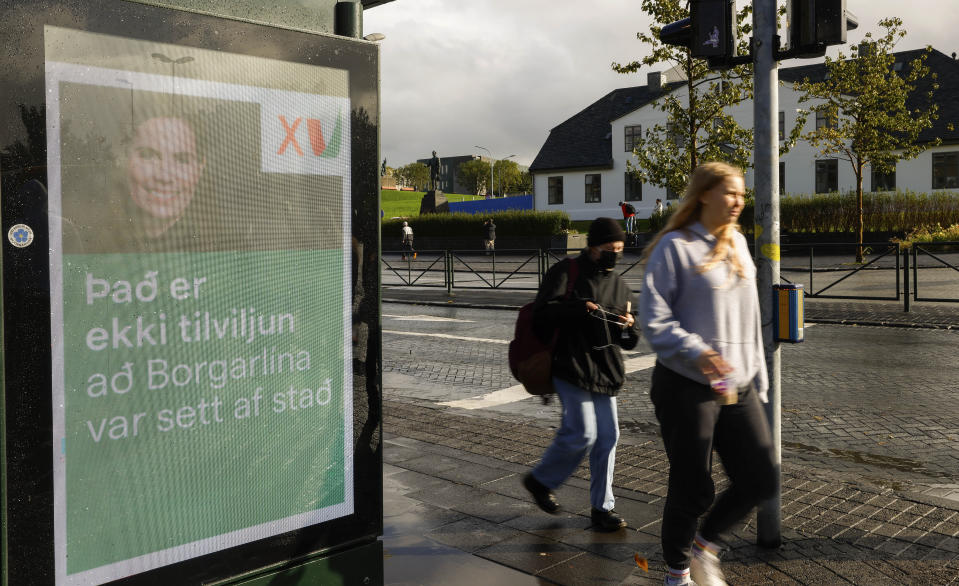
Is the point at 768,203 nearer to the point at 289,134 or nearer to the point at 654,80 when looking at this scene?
the point at 289,134

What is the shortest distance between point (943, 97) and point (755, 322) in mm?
50180

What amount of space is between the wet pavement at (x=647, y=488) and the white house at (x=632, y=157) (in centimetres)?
3682

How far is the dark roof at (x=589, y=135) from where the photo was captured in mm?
58438

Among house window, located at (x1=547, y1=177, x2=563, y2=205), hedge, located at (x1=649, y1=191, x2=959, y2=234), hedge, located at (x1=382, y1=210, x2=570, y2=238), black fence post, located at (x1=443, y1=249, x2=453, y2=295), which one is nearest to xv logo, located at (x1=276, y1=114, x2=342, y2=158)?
black fence post, located at (x1=443, y1=249, x2=453, y2=295)

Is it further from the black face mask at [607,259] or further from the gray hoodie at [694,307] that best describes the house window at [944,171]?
the gray hoodie at [694,307]

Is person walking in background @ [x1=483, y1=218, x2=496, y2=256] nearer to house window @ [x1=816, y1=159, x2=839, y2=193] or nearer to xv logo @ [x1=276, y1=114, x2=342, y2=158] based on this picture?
house window @ [x1=816, y1=159, x2=839, y2=193]

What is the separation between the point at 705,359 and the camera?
3.32 meters

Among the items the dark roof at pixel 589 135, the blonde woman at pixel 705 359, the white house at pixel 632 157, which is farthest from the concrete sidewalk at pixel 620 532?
the dark roof at pixel 589 135

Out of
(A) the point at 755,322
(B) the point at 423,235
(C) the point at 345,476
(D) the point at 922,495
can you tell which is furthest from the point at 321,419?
(B) the point at 423,235

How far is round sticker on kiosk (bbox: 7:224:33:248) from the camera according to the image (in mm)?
2418

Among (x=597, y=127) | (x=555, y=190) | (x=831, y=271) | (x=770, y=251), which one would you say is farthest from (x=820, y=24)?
(x=597, y=127)

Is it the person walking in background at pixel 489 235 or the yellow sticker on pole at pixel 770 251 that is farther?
the person walking in background at pixel 489 235

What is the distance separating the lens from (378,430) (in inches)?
130

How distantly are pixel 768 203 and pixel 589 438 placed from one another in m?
1.47
